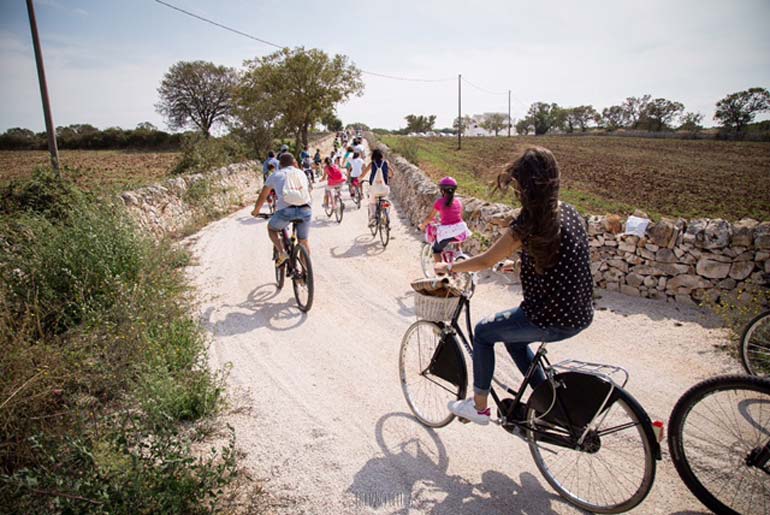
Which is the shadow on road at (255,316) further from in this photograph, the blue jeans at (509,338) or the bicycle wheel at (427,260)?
the blue jeans at (509,338)

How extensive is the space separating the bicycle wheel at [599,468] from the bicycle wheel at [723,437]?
264 millimetres

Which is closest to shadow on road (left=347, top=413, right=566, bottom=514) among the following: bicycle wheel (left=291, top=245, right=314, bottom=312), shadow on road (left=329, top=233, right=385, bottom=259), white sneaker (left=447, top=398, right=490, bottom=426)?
white sneaker (left=447, top=398, right=490, bottom=426)

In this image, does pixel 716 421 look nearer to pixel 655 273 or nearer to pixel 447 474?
pixel 447 474

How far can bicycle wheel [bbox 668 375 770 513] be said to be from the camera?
7.54 ft

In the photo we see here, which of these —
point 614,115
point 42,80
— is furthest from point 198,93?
point 614,115

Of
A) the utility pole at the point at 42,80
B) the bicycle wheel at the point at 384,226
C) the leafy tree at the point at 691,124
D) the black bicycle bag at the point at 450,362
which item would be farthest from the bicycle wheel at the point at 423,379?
the leafy tree at the point at 691,124

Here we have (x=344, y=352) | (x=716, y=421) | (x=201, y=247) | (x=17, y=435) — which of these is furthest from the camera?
(x=201, y=247)

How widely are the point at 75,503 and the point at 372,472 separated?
6.22ft

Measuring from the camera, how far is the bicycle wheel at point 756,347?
3.68m

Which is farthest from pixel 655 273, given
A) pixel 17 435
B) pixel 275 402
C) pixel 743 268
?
pixel 17 435

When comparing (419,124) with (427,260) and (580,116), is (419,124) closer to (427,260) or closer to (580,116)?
(580,116)

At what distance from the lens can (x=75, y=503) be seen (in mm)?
2328

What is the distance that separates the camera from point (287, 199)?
5.91 meters

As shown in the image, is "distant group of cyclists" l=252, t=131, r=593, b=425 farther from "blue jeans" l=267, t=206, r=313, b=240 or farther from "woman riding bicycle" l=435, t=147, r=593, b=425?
"blue jeans" l=267, t=206, r=313, b=240
